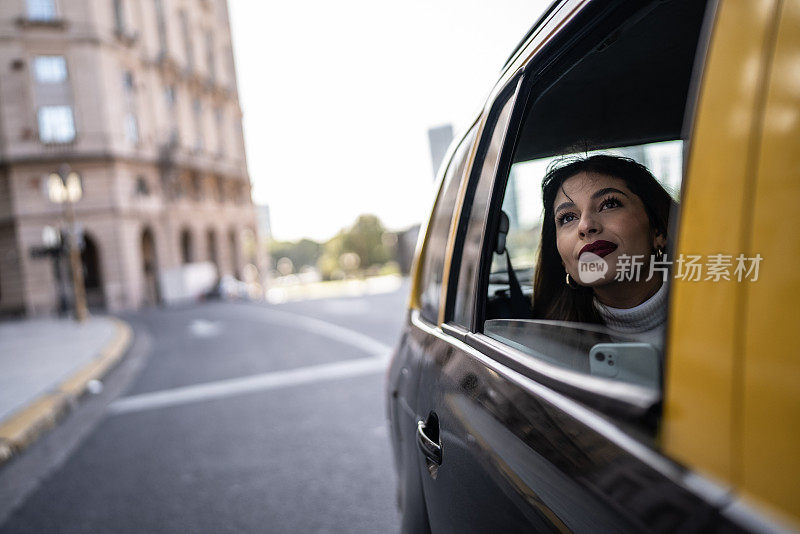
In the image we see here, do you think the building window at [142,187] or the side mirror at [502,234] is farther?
the building window at [142,187]

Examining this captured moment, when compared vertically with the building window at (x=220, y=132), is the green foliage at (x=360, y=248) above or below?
below

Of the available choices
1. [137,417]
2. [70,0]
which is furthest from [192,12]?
[137,417]

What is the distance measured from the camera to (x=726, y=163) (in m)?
0.63

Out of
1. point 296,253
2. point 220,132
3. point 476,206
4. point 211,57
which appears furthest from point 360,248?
point 476,206

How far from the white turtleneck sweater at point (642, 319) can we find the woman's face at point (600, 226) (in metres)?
0.06

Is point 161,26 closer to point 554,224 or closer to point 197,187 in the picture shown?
point 197,187

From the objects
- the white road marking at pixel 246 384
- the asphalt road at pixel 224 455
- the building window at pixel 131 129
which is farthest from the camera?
the building window at pixel 131 129

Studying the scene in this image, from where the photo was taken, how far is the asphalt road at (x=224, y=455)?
3.17 m

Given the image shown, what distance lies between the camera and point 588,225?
3.60 feet

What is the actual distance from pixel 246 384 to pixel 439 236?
→ 5.28 metres

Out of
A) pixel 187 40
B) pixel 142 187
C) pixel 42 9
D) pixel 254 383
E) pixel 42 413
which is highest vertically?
pixel 187 40

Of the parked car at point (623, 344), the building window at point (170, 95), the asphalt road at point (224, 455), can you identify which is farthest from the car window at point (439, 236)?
the building window at point (170, 95)

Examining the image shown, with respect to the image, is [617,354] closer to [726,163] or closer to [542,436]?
[542,436]

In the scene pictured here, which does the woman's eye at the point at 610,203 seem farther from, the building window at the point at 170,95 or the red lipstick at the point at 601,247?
the building window at the point at 170,95
